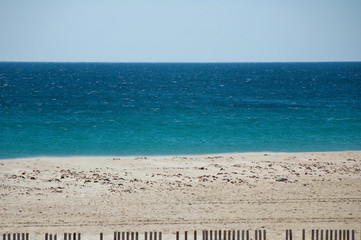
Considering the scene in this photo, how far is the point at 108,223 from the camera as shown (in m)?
16.5

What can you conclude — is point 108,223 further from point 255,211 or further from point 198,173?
point 198,173

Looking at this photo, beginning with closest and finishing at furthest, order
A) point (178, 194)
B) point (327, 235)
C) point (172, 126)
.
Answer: point (327, 235) < point (178, 194) < point (172, 126)

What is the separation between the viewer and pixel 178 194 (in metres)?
20.2

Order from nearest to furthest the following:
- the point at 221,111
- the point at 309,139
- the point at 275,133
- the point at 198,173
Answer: the point at 198,173 → the point at 309,139 → the point at 275,133 → the point at 221,111

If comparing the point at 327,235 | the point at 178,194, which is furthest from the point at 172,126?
the point at 327,235

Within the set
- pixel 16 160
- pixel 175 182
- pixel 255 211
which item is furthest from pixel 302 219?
pixel 16 160

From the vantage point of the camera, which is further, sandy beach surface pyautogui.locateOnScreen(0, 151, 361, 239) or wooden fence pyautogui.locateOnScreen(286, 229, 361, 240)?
sandy beach surface pyautogui.locateOnScreen(0, 151, 361, 239)

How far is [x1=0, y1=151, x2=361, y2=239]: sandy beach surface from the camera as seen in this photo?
16.6 m

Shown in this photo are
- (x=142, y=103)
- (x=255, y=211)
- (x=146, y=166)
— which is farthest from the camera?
(x=142, y=103)

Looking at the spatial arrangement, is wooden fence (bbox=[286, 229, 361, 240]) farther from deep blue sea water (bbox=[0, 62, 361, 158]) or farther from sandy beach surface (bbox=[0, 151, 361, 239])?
deep blue sea water (bbox=[0, 62, 361, 158])

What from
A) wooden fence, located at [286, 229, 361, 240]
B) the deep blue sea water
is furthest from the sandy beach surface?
the deep blue sea water

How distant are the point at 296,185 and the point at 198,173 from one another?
4.97 meters

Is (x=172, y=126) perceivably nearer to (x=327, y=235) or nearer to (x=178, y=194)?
(x=178, y=194)

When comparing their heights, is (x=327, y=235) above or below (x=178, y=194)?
below
